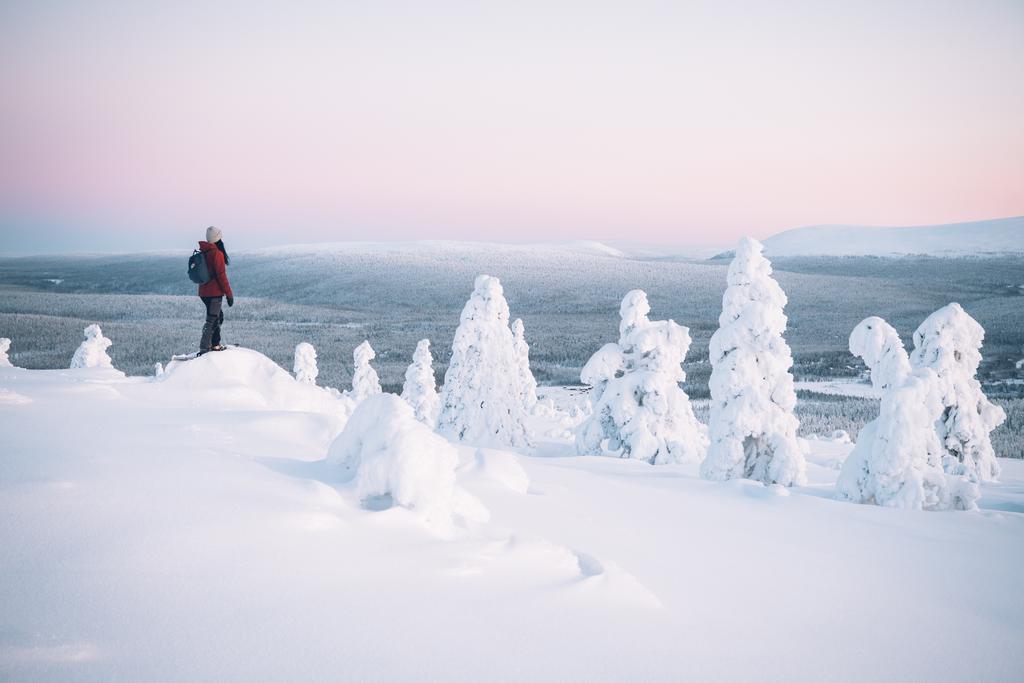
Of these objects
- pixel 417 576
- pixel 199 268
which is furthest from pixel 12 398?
pixel 417 576

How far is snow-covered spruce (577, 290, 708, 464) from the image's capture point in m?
18.6

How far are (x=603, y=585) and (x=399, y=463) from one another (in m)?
1.68

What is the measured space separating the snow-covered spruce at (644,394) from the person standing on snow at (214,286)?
1183 cm

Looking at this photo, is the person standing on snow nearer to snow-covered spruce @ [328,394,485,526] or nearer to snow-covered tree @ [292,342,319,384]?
snow-covered spruce @ [328,394,485,526]

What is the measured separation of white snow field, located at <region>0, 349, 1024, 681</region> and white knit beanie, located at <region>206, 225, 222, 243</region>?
355cm

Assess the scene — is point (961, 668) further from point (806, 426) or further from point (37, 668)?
point (806, 426)

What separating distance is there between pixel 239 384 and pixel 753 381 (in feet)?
37.2

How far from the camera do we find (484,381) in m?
23.7

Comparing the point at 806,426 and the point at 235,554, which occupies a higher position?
the point at 235,554

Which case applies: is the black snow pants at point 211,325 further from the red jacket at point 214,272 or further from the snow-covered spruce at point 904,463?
the snow-covered spruce at point 904,463

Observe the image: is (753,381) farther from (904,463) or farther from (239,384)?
(239,384)

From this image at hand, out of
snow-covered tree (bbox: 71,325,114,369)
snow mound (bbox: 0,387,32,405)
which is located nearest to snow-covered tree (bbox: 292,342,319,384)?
snow-covered tree (bbox: 71,325,114,369)

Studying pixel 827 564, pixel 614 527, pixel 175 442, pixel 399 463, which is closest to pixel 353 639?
pixel 399 463

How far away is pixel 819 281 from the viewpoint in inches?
6004
